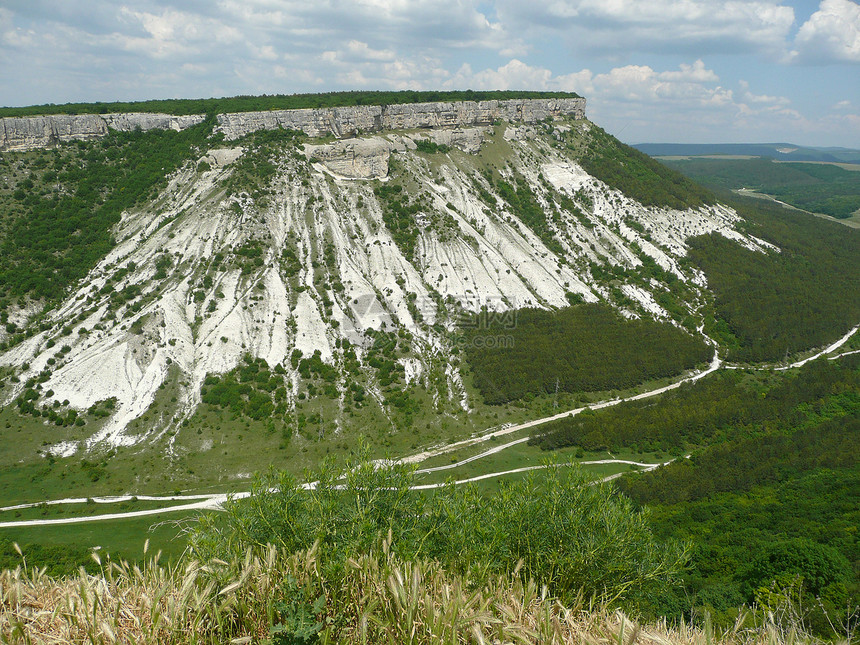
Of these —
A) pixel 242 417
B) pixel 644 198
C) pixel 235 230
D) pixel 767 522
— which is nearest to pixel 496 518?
pixel 767 522

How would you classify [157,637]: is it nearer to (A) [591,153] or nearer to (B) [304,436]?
(B) [304,436]

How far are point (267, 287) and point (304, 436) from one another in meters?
19.8

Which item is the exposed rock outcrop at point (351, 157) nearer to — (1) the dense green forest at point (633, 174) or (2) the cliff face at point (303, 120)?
(2) the cliff face at point (303, 120)

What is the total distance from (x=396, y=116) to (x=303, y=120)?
50.5 ft

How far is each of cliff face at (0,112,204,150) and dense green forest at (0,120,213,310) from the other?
1185mm

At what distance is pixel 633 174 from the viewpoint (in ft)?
282

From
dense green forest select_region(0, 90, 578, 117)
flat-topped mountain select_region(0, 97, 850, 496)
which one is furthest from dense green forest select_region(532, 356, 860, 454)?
dense green forest select_region(0, 90, 578, 117)

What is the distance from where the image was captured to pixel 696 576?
76.0ft

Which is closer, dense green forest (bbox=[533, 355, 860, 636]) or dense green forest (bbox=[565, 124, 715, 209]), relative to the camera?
dense green forest (bbox=[533, 355, 860, 636])

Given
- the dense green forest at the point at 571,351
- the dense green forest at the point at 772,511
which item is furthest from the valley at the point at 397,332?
the dense green forest at the point at 571,351

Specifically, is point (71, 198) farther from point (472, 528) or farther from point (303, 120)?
point (472, 528)

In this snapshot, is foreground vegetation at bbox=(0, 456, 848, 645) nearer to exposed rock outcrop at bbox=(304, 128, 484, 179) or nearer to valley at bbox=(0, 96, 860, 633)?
valley at bbox=(0, 96, 860, 633)

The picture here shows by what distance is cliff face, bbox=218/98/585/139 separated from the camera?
223ft

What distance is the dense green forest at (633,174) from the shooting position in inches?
3187
